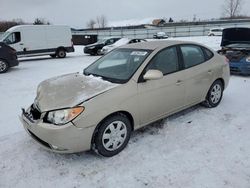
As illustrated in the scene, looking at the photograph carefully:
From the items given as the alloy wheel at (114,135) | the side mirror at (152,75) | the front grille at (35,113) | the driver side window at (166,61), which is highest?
the driver side window at (166,61)

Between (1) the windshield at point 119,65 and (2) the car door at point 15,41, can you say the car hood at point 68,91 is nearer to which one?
(1) the windshield at point 119,65

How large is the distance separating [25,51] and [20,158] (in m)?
12.9

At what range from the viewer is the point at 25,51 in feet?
48.8

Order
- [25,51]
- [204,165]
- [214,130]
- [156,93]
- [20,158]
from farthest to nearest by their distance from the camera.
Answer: [25,51] < [214,130] < [156,93] < [20,158] < [204,165]

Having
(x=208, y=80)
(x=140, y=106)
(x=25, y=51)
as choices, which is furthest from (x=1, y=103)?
(x=25, y=51)

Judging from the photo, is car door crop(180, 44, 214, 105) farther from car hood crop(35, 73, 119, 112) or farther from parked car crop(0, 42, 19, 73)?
parked car crop(0, 42, 19, 73)

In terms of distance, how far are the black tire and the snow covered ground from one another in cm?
38

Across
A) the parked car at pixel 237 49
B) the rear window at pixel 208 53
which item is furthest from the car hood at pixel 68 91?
the parked car at pixel 237 49

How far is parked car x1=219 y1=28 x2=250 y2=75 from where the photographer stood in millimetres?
7719

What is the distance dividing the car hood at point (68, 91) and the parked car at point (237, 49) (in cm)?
576

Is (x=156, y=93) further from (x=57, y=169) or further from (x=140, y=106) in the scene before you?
(x=57, y=169)

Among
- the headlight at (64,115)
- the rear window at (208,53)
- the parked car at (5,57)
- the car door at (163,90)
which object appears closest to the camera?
the headlight at (64,115)

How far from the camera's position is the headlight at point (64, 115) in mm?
3000

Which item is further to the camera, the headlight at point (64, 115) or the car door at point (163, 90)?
the car door at point (163, 90)
